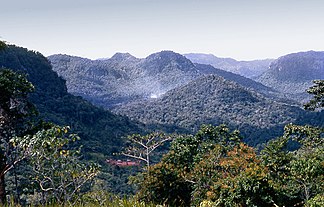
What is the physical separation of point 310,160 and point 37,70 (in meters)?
110

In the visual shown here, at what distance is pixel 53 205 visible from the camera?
12.8ft

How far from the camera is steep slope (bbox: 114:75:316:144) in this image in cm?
13905

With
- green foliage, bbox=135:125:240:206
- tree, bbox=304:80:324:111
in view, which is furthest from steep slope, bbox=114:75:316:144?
tree, bbox=304:80:324:111

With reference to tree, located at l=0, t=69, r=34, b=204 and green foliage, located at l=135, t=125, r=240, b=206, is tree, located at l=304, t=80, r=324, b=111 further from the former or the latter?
tree, located at l=0, t=69, r=34, b=204

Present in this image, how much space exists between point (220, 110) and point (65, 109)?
275 feet

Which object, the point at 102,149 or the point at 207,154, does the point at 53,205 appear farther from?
the point at 102,149

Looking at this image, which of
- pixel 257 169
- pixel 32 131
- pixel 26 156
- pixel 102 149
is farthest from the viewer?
pixel 102 149

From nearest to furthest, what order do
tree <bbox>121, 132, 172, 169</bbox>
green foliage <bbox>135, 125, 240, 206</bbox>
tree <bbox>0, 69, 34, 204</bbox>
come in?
tree <bbox>0, 69, 34, 204</bbox>, tree <bbox>121, 132, 172, 169</bbox>, green foliage <bbox>135, 125, 240, 206</bbox>

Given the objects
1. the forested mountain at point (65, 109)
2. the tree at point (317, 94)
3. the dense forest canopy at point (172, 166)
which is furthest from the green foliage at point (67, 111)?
the tree at point (317, 94)

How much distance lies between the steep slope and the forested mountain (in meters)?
38.4

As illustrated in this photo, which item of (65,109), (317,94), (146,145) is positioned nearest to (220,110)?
(65,109)

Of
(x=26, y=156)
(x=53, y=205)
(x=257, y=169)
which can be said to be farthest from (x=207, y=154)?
(x=53, y=205)

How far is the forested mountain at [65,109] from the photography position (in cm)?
9429

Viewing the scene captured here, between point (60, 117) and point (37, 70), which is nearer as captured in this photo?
point (60, 117)
